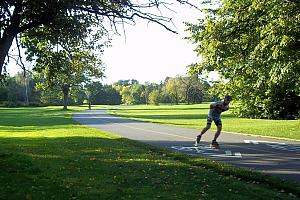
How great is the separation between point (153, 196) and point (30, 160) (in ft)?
17.4

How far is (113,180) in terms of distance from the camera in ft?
26.4

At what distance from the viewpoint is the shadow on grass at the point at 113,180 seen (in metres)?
6.86

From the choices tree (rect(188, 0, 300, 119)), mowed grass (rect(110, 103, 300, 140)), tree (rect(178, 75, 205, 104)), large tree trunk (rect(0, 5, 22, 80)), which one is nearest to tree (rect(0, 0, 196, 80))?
large tree trunk (rect(0, 5, 22, 80))

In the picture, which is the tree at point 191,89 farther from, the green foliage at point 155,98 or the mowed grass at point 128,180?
the mowed grass at point 128,180

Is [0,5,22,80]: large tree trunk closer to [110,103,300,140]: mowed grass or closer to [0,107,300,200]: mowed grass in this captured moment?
[0,107,300,200]: mowed grass

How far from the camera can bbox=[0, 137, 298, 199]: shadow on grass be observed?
686 centimetres

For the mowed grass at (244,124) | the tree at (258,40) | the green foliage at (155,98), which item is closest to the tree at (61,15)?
the tree at (258,40)

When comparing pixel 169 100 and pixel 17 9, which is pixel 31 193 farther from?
pixel 169 100

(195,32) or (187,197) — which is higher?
(195,32)

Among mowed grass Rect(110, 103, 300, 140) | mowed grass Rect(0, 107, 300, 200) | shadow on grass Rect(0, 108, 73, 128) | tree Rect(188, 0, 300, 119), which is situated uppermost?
tree Rect(188, 0, 300, 119)

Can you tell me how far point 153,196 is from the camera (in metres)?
6.68

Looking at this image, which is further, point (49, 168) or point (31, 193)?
point (49, 168)

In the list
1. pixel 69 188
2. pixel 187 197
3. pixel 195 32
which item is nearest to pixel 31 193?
pixel 69 188

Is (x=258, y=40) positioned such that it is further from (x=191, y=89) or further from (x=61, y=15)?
(x=191, y=89)
